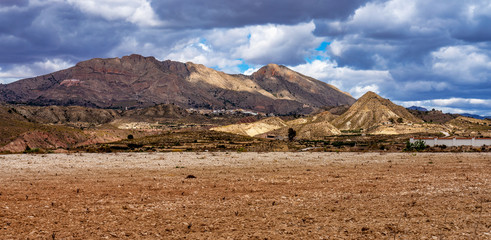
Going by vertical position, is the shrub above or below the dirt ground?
above

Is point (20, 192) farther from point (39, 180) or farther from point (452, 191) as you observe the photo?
point (452, 191)

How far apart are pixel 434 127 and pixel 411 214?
158739 mm

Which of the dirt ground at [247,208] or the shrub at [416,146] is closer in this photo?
the dirt ground at [247,208]

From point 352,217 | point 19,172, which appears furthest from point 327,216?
point 19,172

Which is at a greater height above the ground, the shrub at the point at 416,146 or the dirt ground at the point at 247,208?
the shrub at the point at 416,146

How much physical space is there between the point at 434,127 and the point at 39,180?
159254mm

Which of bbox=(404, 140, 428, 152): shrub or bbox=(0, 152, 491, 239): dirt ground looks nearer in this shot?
bbox=(0, 152, 491, 239): dirt ground

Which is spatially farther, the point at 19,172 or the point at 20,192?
the point at 19,172

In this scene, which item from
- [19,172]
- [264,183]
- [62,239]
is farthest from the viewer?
[19,172]

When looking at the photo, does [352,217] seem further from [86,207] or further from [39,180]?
[39,180]

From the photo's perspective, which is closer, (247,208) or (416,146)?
(247,208)

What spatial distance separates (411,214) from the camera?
55.7 feet

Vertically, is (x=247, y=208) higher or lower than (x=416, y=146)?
lower

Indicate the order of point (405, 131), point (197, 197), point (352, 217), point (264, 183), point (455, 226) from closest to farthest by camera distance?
point (455, 226) → point (352, 217) → point (197, 197) → point (264, 183) → point (405, 131)
